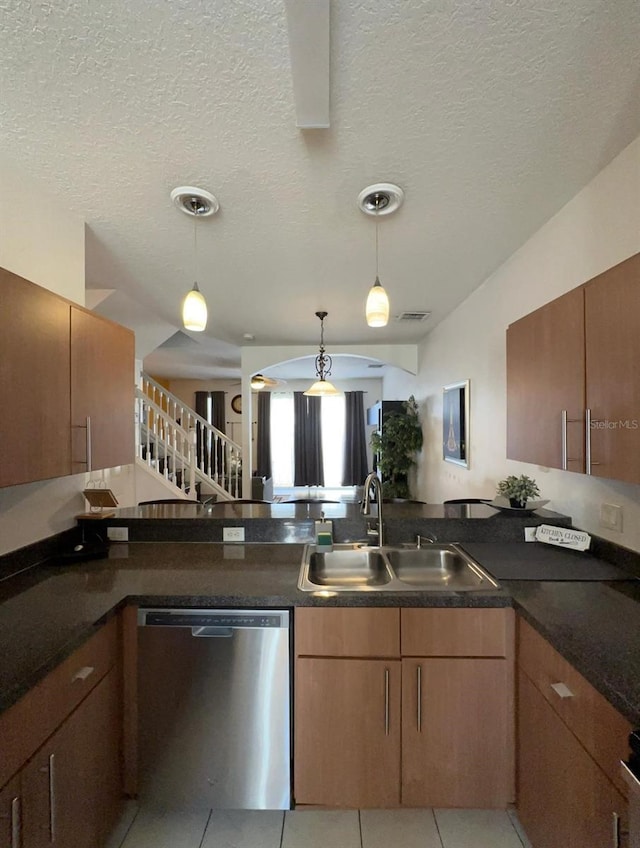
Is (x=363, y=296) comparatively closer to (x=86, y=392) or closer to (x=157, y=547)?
(x=86, y=392)

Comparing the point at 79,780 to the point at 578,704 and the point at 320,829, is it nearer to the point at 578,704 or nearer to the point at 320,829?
the point at 320,829

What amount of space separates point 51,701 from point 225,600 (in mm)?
525

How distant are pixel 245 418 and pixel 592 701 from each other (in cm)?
415

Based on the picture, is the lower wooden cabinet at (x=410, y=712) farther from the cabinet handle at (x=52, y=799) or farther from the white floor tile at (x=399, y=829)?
the cabinet handle at (x=52, y=799)

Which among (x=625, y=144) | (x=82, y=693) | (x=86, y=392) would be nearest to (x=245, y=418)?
(x=86, y=392)

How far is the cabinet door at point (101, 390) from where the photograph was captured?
1.46 meters

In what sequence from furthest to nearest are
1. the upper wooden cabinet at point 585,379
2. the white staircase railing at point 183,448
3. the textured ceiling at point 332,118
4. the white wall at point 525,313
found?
the white staircase railing at point 183,448
the white wall at point 525,313
the upper wooden cabinet at point 585,379
the textured ceiling at point 332,118

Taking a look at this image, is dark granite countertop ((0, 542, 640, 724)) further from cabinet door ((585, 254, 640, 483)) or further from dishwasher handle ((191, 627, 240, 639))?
cabinet door ((585, 254, 640, 483))

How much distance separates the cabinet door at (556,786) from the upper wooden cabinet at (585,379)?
0.78 metres

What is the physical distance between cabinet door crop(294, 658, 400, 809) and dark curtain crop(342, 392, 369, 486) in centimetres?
647

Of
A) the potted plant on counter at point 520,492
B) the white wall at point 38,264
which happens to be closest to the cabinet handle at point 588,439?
the potted plant on counter at point 520,492

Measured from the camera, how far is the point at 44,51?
102 centimetres

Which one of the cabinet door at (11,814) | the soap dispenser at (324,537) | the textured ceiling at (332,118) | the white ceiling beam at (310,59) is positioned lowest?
the cabinet door at (11,814)

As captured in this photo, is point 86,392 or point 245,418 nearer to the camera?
point 86,392
